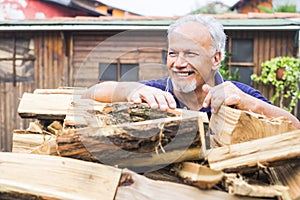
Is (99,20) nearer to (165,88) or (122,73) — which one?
(122,73)

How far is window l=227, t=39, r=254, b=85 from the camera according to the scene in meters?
7.60

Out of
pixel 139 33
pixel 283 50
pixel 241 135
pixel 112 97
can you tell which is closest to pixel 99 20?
pixel 139 33

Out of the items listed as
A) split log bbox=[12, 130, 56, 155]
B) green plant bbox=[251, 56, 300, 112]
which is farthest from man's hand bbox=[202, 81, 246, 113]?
green plant bbox=[251, 56, 300, 112]

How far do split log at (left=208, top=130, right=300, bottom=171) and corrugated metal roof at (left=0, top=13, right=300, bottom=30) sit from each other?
593 centimetres

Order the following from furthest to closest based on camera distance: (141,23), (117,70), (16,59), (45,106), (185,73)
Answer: (16,59), (117,70), (141,23), (185,73), (45,106)

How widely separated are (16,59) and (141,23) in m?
2.71

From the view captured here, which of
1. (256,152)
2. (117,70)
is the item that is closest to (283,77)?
(117,70)

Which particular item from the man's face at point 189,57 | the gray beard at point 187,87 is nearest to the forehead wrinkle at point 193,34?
the man's face at point 189,57

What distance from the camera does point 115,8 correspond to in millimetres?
16969

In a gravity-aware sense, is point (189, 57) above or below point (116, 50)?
above

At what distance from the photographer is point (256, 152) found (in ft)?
4.19

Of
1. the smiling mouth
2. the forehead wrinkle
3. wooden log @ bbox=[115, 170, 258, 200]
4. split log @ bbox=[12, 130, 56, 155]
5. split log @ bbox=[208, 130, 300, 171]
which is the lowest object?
split log @ bbox=[12, 130, 56, 155]

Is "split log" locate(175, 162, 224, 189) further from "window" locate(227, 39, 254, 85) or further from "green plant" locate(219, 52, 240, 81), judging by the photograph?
"window" locate(227, 39, 254, 85)

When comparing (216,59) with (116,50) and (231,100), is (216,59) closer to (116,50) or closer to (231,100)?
(231,100)
